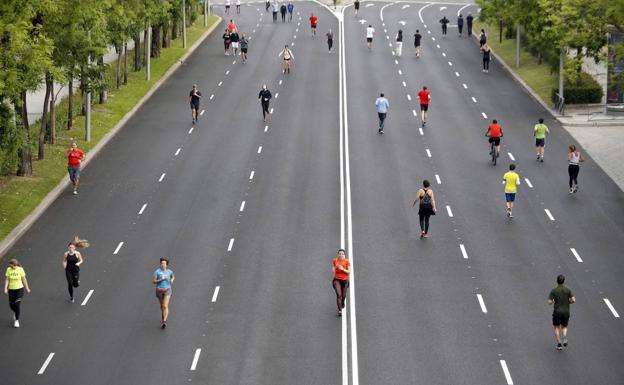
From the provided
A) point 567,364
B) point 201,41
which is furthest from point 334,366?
point 201,41

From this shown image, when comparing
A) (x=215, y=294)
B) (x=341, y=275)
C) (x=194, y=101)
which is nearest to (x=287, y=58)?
(x=194, y=101)

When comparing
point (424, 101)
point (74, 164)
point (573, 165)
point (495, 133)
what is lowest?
point (74, 164)

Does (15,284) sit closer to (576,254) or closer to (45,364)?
(45,364)

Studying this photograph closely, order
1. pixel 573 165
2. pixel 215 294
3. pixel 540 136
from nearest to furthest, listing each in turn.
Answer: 1. pixel 215 294
2. pixel 573 165
3. pixel 540 136

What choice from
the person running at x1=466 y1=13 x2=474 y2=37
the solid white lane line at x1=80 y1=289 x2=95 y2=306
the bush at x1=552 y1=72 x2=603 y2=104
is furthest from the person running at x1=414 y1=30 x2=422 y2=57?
the solid white lane line at x1=80 y1=289 x2=95 y2=306

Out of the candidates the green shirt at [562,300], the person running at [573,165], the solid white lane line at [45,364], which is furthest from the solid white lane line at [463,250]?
the solid white lane line at [45,364]

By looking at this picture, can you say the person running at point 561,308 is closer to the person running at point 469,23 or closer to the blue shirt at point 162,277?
the blue shirt at point 162,277

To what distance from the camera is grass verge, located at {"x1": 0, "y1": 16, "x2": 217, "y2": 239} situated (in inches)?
1439

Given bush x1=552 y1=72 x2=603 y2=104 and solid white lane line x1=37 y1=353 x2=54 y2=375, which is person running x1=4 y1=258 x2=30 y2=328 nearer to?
solid white lane line x1=37 y1=353 x2=54 y2=375

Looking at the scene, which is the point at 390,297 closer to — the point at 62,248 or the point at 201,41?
the point at 62,248

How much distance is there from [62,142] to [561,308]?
25.6 meters

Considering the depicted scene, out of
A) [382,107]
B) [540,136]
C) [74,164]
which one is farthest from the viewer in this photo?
[382,107]

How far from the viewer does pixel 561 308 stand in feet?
80.3

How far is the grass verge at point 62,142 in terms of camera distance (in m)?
36.6
